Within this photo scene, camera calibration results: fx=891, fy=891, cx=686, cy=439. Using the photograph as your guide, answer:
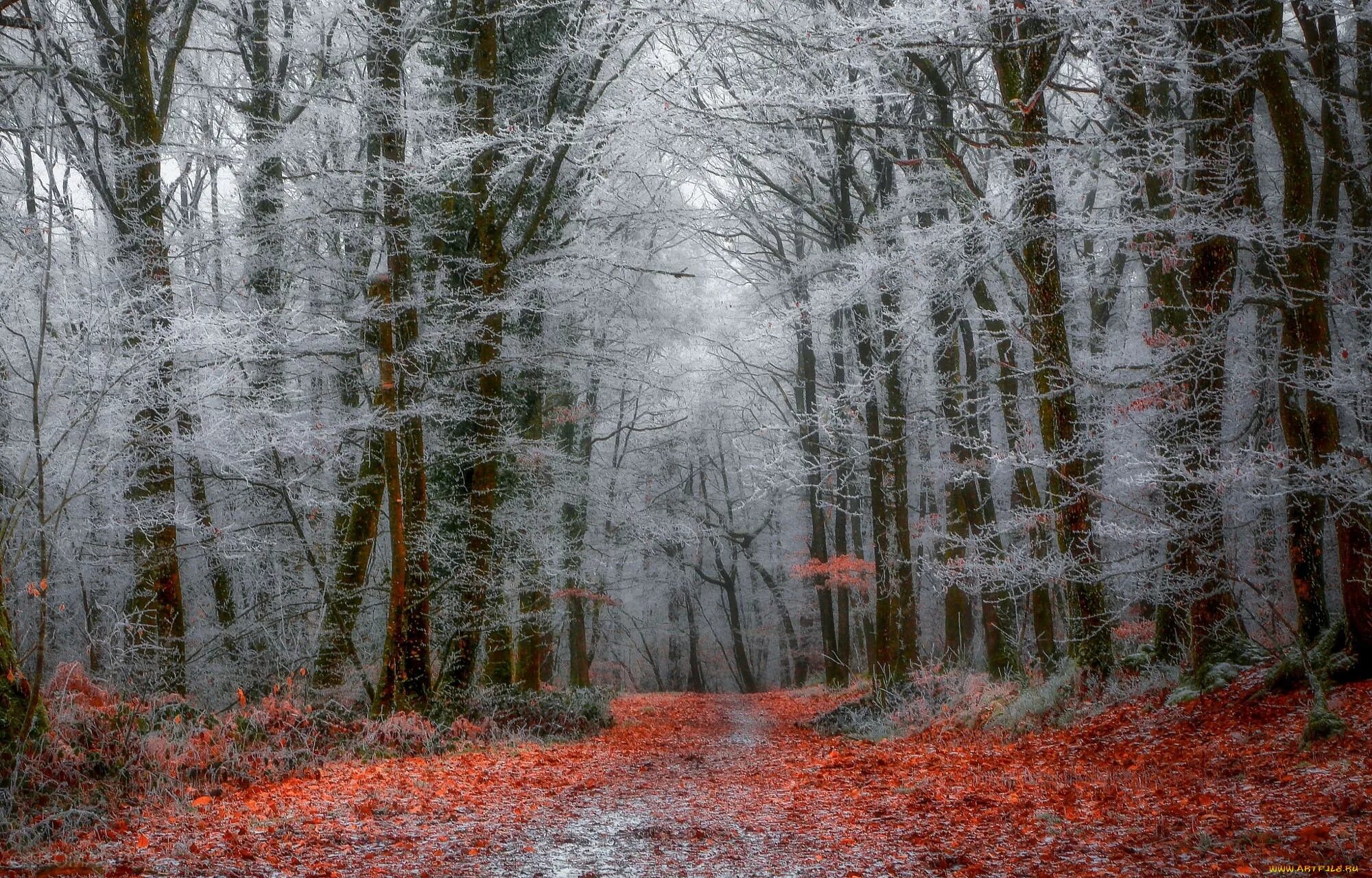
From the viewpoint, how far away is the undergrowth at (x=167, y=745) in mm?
5684

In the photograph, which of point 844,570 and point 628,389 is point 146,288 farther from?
point 844,570

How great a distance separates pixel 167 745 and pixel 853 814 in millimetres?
5123

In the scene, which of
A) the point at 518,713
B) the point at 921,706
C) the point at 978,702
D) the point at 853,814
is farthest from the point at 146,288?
the point at 978,702

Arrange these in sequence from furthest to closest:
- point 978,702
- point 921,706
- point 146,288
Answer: point 921,706 → point 978,702 → point 146,288

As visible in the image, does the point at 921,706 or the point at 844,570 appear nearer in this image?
the point at 921,706

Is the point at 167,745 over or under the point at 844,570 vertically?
over

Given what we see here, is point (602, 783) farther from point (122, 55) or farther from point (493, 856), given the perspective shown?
point (122, 55)

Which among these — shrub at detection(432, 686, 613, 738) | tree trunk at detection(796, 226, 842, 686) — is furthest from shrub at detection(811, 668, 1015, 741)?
tree trunk at detection(796, 226, 842, 686)

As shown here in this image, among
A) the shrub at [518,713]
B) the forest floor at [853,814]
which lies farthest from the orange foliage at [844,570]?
the forest floor at [853,814]

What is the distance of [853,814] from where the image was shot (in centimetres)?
601

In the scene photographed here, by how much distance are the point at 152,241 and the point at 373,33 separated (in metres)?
3.42

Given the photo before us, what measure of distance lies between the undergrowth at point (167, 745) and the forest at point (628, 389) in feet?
0.15

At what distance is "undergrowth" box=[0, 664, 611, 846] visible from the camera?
18.6 ft

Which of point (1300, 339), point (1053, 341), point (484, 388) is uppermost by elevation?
point (484, 388)
